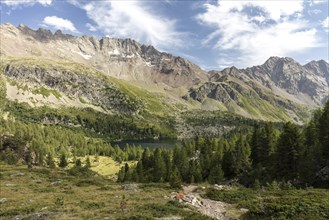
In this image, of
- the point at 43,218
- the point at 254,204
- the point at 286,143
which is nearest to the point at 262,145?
the point at 286,143

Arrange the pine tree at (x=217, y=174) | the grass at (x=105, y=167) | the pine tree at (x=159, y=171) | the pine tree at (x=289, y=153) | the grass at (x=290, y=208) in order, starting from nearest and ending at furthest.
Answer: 1. the grass at (x=290, y=208)
2. the pine tree at (x=289, y=153)
3. the pine tree at (x=217, y=174)
4. the pine tree at (x=159, y=171)
5. the grass at (x=105, y=167)

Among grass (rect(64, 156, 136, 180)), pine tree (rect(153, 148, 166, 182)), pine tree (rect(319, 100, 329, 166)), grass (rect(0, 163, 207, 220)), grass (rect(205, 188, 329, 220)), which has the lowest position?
grass (rect(64, 156, 136, 180))

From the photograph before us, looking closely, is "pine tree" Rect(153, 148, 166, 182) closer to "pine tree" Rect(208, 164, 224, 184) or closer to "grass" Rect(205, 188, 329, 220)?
"pine tree" Rect(208, 164, 224, 184)

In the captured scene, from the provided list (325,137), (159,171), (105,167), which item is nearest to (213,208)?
(325,137)

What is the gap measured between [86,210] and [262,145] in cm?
6244

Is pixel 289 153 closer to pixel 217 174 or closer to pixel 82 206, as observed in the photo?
pixel 217 174

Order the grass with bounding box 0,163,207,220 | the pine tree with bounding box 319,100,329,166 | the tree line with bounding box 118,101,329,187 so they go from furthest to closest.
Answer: the pine tree with bounding box 319,100,329,166, the tree line with bounding box 118,101,329,187, the grass with bounding box 0,163,207,220

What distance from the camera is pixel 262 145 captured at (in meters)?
83.1

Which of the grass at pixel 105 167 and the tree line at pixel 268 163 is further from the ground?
the tree line at pixel 268 163

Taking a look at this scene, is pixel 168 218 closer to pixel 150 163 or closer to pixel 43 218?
pixel 43 218

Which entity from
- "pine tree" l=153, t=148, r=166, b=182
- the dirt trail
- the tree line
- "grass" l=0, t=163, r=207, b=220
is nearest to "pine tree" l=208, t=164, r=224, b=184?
the tree line

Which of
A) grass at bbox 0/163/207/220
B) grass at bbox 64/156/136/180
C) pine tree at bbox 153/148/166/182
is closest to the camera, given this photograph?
grass at bbox 0/163/207/220

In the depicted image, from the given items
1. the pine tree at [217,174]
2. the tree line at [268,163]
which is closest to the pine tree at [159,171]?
the tree line at [268,163]

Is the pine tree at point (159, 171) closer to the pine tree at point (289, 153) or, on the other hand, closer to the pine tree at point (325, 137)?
the pine tree at point (289, 153)
